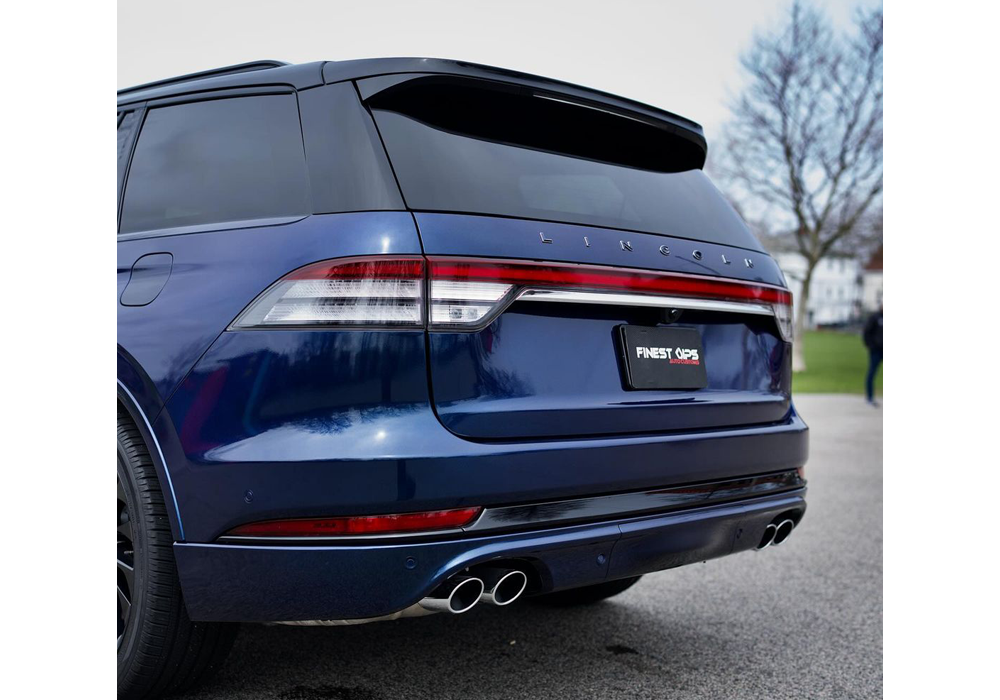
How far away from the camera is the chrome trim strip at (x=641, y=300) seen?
7.88ft

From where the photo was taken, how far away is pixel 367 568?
2.21m

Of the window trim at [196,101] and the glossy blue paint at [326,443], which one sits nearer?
the glossy blue paint at [326,443]

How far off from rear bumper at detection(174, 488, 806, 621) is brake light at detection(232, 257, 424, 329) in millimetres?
533

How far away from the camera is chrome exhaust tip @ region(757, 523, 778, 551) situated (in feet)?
9.78

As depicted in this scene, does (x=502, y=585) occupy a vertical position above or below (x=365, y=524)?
below

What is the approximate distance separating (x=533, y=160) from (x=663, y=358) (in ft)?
2.19

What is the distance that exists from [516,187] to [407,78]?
396 millimetres

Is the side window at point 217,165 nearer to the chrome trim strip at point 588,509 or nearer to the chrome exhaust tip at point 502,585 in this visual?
the chrome trim strip at point 588,509

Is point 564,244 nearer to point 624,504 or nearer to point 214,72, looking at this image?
point 624,504

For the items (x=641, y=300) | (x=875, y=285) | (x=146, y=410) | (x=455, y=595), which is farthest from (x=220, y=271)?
(x=875, y=285)

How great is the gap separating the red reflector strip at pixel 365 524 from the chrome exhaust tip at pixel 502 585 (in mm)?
164

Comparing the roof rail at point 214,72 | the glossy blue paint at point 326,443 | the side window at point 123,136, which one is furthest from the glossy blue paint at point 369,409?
the side window at point 123,136
